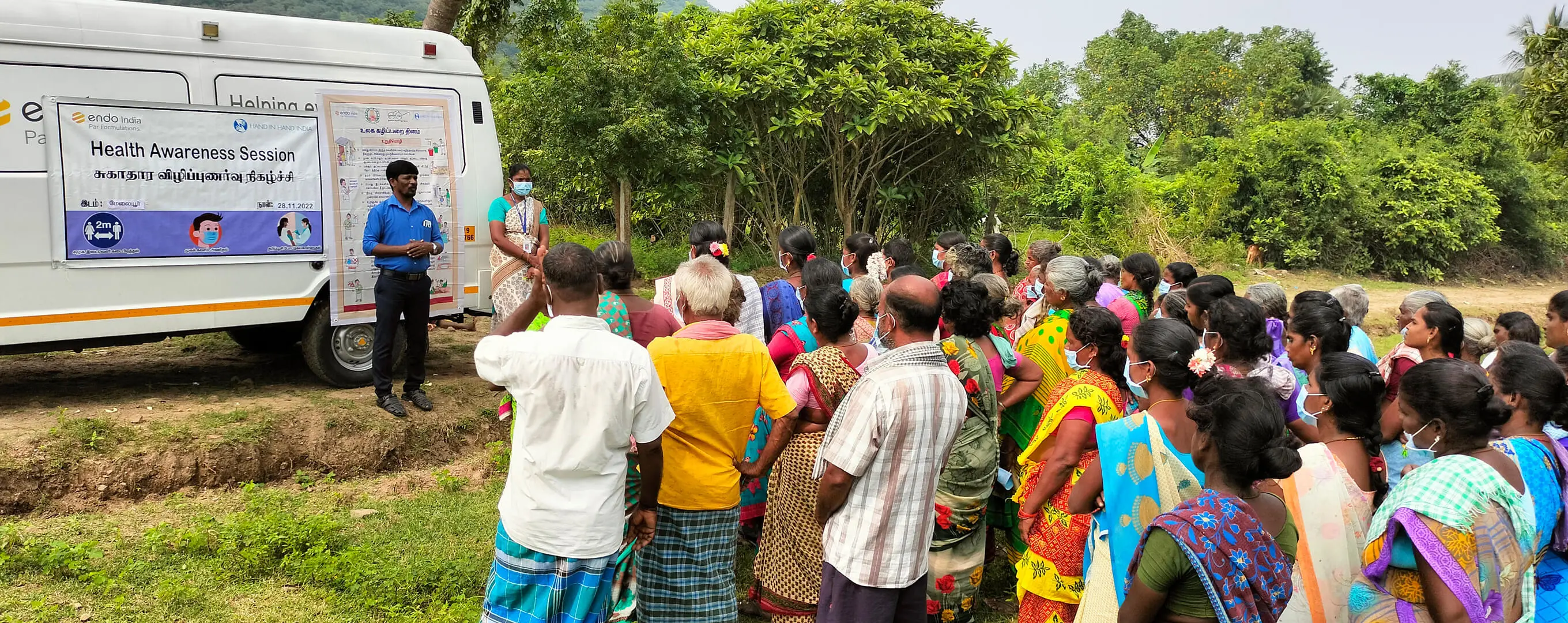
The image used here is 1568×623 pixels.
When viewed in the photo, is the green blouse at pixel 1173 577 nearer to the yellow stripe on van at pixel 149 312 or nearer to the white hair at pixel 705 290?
the white hair at pixel 705 290

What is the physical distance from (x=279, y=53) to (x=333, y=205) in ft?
3.39

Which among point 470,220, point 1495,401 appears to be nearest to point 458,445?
point 470,220

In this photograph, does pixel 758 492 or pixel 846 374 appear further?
pixel 758 492

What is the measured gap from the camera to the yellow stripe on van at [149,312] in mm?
5934

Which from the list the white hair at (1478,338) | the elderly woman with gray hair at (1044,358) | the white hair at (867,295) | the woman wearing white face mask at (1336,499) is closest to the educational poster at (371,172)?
the white hair at (867,295)

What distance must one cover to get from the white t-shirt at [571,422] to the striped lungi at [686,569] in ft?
1.77

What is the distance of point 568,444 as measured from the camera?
3.25 meters

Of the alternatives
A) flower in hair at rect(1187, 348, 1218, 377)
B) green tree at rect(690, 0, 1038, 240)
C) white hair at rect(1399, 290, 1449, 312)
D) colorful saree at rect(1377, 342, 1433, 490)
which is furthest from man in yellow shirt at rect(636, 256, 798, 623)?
green tree at rect(690, 0, 1038, 240)

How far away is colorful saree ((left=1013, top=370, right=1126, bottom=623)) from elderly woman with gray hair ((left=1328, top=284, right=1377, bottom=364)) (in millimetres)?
2113

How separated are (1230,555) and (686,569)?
6.79 feet

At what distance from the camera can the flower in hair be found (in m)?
3.35

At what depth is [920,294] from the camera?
11.5 feet

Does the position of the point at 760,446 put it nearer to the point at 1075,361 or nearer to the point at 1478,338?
the point at 1075,361

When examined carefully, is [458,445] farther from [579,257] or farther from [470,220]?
[579,257]
